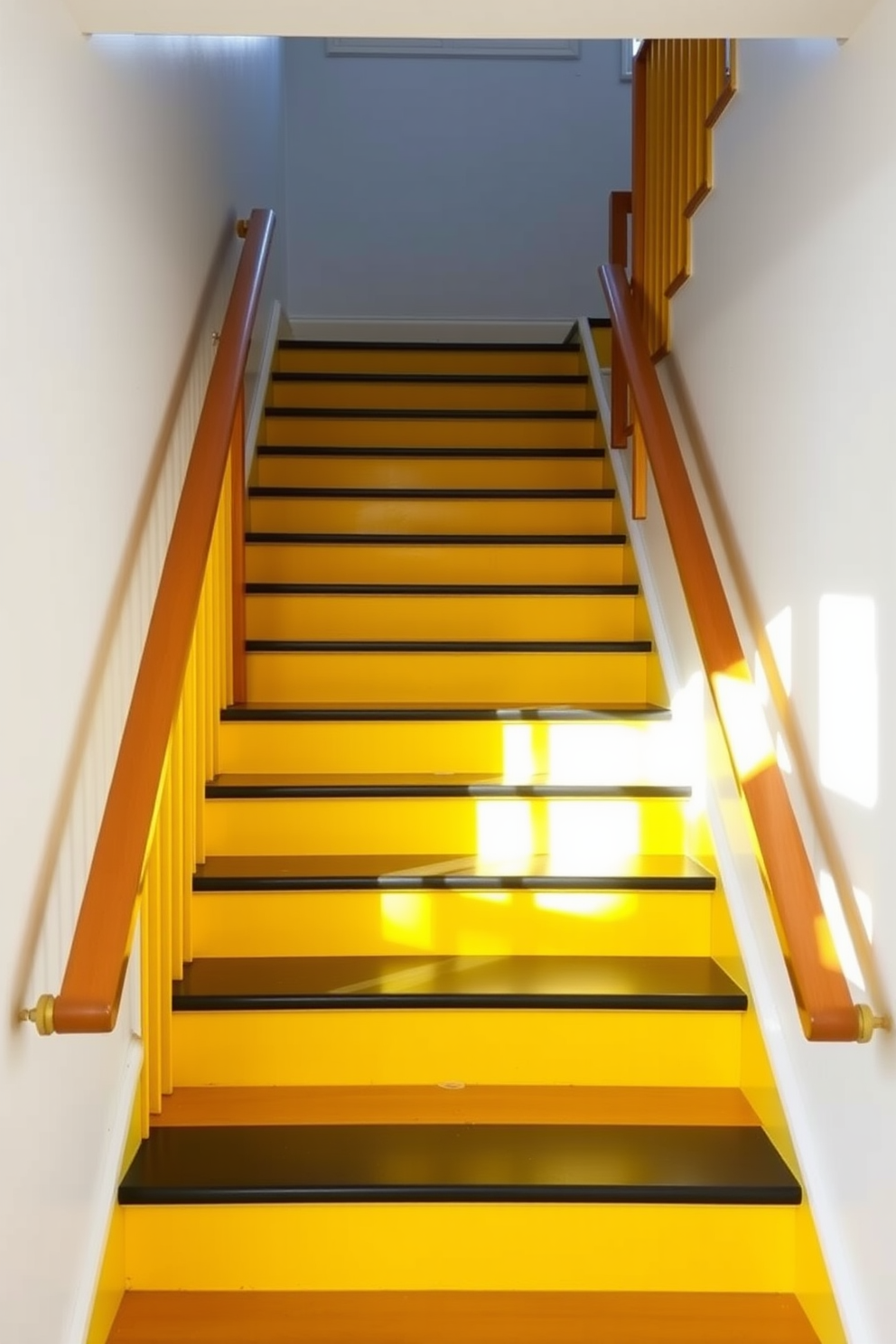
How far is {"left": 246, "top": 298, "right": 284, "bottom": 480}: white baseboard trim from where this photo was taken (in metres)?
3.71

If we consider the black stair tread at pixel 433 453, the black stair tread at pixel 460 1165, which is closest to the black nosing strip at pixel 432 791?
the black stair tread at pixel 460 1165

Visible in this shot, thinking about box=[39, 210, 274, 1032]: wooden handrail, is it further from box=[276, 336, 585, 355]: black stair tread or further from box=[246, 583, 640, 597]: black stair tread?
box=[276, 336, 585, 355]: black stair tread

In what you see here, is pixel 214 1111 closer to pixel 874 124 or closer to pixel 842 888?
pixel 842 888

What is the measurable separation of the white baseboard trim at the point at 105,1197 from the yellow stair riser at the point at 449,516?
1952 mm

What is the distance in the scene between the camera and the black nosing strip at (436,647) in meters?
3.13

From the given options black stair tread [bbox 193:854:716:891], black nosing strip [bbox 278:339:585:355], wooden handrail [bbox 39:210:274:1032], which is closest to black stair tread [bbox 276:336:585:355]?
black nosing strip [bbox 278:339:585:355]

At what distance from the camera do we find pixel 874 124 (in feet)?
5.39

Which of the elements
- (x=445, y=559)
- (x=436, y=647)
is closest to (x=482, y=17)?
(x=436, y=647)

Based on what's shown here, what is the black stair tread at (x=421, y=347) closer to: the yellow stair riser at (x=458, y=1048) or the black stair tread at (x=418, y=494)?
the black stair tread at (x=418, y=494)

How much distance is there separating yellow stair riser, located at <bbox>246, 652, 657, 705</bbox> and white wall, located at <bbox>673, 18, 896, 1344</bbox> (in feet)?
2.68

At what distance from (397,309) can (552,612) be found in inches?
107

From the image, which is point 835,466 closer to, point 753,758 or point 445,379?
point 753,758

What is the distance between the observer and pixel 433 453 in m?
3.80

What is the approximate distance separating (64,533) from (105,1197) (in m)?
1.01
